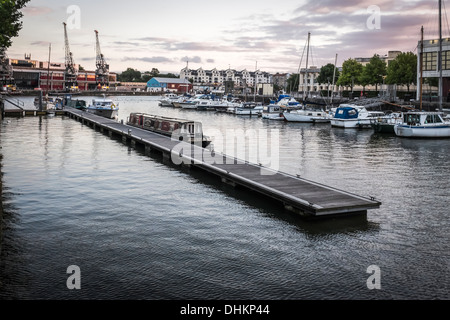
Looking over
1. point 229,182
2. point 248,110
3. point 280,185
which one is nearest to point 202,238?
point 280,185

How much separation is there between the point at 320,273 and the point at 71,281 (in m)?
6.85

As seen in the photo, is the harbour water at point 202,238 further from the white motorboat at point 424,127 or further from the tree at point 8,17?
the white motorboat at point 424,127

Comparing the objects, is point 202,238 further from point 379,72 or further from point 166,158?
point 379,72

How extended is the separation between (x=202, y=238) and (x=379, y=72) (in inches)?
4621

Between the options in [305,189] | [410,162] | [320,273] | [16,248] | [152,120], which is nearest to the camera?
[320,273]

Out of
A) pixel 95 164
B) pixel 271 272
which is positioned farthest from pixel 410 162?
pixel 271 272

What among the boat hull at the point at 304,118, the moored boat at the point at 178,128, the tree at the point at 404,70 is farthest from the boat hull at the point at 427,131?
the tree at the point at 404,70

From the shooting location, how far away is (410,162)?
35312 mm

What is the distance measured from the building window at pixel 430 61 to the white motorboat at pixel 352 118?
102 feet
